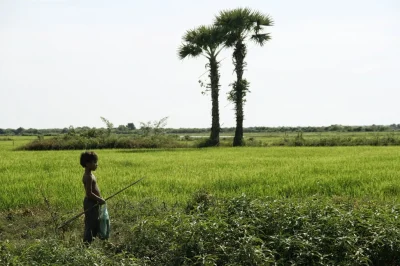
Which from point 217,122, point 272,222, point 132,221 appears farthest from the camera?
point 217,122

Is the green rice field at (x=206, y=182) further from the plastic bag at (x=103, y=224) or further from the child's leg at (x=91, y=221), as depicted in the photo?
the plastic bag at (x=103, y=224)

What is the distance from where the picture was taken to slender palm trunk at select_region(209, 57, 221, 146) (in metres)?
31.2

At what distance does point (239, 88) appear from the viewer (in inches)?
1208


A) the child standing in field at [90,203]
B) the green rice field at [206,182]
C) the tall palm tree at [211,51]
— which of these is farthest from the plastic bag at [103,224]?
the tall palm tree at [211,51]

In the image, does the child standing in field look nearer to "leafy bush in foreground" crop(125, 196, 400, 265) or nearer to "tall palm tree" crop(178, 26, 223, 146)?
"leafy bush in foreground" crop(125, 196, 400, 265)

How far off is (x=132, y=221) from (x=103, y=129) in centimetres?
2471

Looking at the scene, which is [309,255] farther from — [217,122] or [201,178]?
[217,122]

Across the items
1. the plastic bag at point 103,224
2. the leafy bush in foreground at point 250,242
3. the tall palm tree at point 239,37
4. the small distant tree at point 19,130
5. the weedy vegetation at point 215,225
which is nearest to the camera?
the leafy bush in foreground at point 250,242

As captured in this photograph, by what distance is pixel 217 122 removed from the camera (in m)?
31.2

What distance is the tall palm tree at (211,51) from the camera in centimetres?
3097

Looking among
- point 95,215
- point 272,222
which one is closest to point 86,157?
point 95,215

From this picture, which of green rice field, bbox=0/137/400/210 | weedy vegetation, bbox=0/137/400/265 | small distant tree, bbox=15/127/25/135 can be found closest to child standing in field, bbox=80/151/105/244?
weedy vegetation, bbox=0/137/400/265

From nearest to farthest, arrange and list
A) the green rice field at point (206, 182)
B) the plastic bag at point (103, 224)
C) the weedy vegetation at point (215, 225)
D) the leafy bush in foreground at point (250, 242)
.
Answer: the leafy bush in foreground at point (250, 242) < the weedy vegetation at point (215, 225) < the plastic bag at point (103, 224) < the green rice field at point (206, 182)

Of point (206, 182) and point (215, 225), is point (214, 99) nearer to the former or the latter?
point (206, 182)
